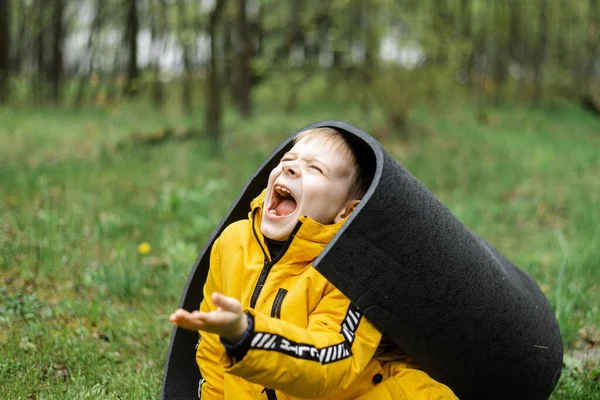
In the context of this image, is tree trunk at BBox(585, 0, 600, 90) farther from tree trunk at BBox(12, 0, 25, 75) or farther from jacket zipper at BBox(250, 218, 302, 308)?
tree trunk at BBox(12, 0, 25, 75)

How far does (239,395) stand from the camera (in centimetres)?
225

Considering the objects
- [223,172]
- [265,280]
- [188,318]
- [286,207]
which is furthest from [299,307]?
[223,172]

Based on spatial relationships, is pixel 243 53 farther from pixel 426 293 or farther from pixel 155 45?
pixel 155 45

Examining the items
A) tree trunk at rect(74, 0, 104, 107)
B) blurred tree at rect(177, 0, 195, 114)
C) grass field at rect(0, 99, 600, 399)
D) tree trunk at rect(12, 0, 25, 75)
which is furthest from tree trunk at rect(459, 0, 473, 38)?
tree trunk at rect(12, 0, 25, 75)

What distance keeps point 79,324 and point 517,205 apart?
4.98m

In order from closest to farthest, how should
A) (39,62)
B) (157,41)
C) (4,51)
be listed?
(4,51) < (39,62) < (157,41)

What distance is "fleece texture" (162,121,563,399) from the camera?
2109mm

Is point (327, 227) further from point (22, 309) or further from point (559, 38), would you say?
point (559, 38)

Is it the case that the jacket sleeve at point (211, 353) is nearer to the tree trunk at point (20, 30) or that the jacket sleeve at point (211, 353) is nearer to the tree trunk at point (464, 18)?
the tree trunk at point (464, 18)

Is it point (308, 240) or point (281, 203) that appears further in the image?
point (281, 203)

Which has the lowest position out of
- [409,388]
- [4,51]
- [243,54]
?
[4,51]

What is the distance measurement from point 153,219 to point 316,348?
392 centimetres

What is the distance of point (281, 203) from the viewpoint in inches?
93.2

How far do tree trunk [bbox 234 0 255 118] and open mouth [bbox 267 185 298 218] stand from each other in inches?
324
